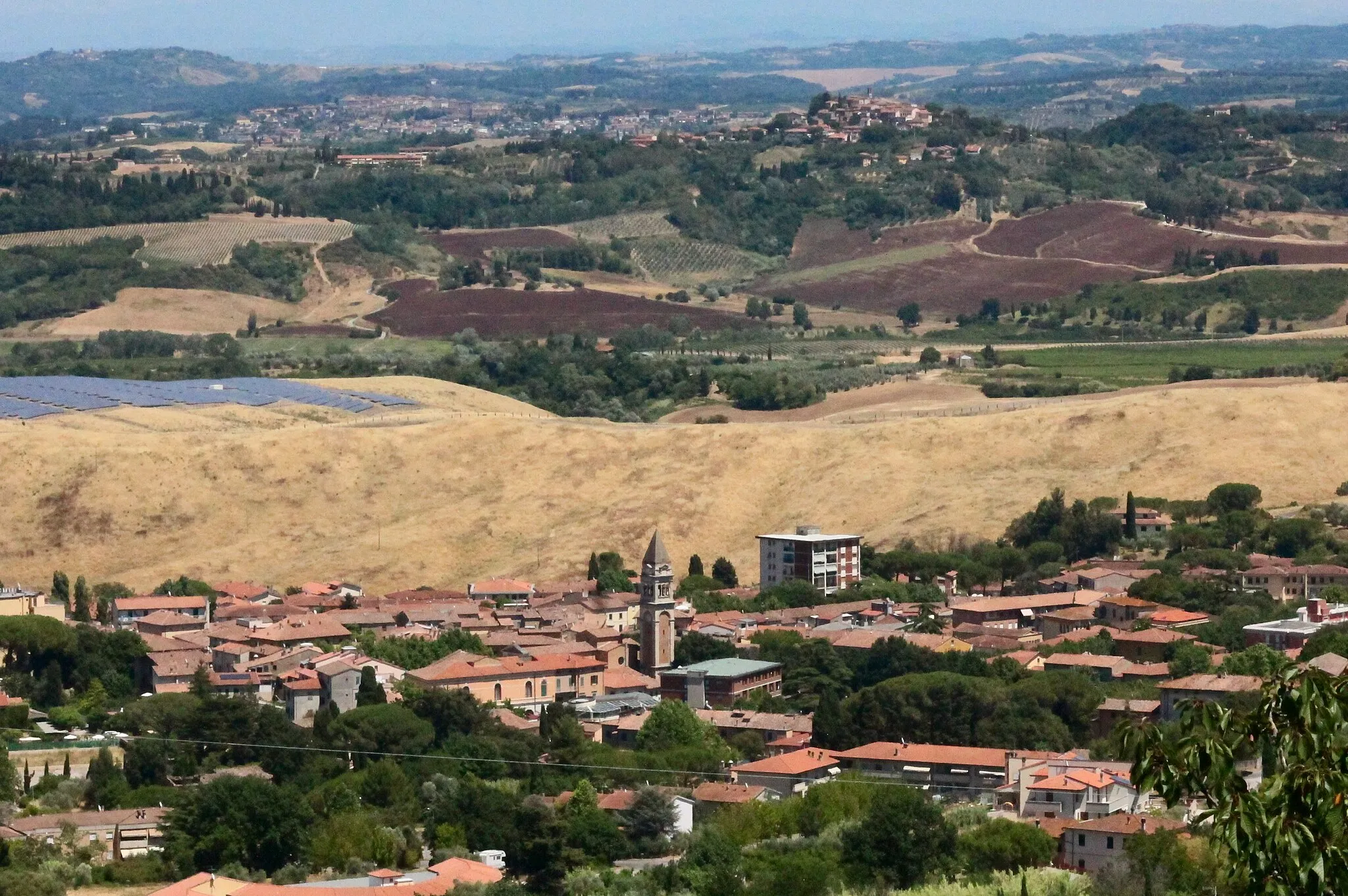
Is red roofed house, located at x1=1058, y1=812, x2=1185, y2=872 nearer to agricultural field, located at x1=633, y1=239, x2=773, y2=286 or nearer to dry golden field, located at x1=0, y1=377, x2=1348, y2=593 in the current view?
dry golden field, located at x1=0, y1=377, x2=1348, y2=593

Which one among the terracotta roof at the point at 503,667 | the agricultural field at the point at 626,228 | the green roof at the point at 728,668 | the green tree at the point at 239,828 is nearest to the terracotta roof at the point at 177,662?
the terracotta roof at the point at 503,667

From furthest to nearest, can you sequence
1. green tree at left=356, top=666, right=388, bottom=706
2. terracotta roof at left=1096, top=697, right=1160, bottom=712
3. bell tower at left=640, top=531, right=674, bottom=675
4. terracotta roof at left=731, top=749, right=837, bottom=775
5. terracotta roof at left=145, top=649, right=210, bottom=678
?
1. bell tower at left=640, top=531, right=674, bottom=675
2. terracotta roof at left=145, top=649, right=210, bottom=678
3. green tree at left=356, top=666, right=388, bottom=706
4. terracotta roof at left=1096, top=697, right=1160, bottom=712
5. terracotta roof at left=731, top=749, right=837, bottom=775

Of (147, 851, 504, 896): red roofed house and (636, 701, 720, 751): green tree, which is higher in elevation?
(147, 851, 504, 896): red roofed house

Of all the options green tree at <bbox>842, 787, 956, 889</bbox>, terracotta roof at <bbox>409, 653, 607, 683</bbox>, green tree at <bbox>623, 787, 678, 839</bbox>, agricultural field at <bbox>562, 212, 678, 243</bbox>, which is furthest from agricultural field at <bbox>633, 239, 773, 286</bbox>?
green tree at <bbox>842, 787, 956, 889</bbox>

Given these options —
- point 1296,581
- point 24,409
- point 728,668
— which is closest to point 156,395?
point 24,409

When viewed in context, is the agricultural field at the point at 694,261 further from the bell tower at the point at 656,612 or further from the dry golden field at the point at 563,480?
the bell tower at the point at 656,612

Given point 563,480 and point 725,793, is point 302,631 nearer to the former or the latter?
point 725,793
